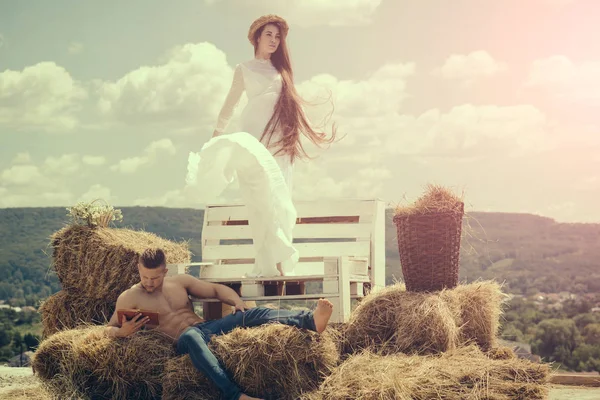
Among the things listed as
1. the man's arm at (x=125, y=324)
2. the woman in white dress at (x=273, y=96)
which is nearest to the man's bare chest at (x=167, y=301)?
the man's arm at (x=125, y=324)

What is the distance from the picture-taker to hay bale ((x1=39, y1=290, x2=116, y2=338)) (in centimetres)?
751

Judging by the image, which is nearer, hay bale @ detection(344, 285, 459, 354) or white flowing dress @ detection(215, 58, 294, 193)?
hay bale @ detection(344, 285, 459, 354)

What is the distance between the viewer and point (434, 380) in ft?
16.2

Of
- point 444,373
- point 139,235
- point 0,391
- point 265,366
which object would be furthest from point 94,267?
point 444,373

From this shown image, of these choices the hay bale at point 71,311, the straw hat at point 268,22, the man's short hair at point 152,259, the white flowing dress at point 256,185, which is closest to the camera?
the man's short hair at point 152,259

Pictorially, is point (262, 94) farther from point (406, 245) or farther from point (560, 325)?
point (560, 325)

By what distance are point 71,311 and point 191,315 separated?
2.33m

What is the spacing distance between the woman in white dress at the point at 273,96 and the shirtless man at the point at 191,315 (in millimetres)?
1515

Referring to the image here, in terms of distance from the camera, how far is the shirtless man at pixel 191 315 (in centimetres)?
519

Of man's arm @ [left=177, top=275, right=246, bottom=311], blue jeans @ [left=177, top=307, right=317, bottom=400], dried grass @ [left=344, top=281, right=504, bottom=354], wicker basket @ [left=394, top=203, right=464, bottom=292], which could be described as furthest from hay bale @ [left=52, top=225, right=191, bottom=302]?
wicker basket @ [left=394, top=203, right=464, bottom=292]

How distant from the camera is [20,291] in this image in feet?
73.3

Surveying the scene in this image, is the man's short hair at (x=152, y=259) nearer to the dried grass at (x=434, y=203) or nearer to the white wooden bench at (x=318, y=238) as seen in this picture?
the white wooden bench at (x=318, y=238)

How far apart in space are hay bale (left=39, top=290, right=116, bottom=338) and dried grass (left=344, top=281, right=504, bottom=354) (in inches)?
109

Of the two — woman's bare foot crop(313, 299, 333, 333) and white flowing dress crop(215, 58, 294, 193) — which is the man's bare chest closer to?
woman's bare foot crop(313, 299, 333, 333)
